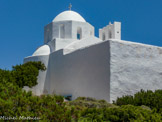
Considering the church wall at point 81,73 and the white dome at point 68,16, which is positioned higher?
the white dome at point 68,16

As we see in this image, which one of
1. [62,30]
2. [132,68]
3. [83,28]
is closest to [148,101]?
[132,68]

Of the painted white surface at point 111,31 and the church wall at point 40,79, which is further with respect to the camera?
the painted white surface at point 111,31

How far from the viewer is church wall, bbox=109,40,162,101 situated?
1210 centimetres

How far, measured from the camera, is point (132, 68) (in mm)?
12594

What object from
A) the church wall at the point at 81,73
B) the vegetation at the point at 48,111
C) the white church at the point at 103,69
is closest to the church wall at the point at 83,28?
the white church at the point at 103,69

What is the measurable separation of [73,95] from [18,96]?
997 cm

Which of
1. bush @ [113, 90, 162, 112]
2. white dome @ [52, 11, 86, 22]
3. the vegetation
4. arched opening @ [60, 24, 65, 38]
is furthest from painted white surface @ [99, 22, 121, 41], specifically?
the vegetation

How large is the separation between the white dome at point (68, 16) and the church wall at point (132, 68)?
7.48m

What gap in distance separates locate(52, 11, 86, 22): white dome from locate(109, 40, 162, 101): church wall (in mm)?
7478

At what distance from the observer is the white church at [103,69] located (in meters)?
12.2

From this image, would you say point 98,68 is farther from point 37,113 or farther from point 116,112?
point 37,113

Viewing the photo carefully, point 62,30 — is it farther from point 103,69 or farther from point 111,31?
point 103,69

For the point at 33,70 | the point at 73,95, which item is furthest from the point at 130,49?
the point at 33,70

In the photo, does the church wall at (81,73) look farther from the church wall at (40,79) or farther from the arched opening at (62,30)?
the arched opening at (62,30)
